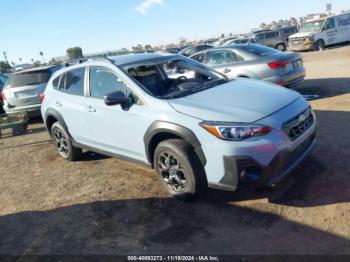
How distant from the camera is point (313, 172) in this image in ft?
15.1

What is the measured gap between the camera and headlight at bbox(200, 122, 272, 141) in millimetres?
3646

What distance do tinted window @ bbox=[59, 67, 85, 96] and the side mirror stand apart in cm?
121

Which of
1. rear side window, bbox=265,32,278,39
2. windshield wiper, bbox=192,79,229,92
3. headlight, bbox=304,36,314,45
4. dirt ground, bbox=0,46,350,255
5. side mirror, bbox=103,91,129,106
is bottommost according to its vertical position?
dirt ground, bbox=0,46,350,255

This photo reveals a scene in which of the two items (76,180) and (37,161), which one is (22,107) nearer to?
(37,161)

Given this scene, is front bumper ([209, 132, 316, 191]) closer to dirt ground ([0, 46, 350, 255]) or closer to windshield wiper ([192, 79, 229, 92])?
dirt ground ([0, 46, 350, 255])

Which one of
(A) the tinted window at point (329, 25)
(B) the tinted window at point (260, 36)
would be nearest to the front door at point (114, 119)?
(A) the tinted window at point (329, 25)

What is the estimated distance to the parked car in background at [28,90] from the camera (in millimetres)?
10055

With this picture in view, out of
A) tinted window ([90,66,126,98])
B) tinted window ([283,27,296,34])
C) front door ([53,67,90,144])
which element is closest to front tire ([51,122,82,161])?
front door ([53,67,90,144])

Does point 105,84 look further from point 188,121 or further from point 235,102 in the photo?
point 235,102

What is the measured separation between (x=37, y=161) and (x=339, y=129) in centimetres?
559

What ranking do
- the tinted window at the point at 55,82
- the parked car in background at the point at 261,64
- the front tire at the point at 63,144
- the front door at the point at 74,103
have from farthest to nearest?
1. the parked car in background at the point at 261,64
2. the tinted window at the point at 55,82
3. the front tire at the point at 63,144
4. the front door at the point at 74,103

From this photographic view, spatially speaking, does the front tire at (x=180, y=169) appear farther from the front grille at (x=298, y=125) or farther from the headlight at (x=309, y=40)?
the headlight at (x=309, y=40)

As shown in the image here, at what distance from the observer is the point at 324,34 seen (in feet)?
75.5

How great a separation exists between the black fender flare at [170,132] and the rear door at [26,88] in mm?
6618
